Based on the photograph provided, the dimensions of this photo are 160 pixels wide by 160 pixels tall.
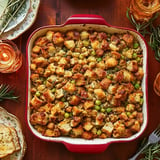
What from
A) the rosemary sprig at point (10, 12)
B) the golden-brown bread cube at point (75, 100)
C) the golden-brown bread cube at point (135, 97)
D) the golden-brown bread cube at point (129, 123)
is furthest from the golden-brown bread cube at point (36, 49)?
the golden-brown bread cube at point (129, 123)

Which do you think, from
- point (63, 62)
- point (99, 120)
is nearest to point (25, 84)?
point (63, 62)

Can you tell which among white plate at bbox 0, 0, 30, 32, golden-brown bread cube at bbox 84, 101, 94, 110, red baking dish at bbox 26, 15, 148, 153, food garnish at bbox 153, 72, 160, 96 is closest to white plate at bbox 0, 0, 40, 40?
white plate at bbox 0, 0, 30, 32

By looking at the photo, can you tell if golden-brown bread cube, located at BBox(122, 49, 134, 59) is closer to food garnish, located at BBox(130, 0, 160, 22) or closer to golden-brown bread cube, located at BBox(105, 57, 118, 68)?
golden-brown bread cube, located at BBox(105, 57, 118, 68)

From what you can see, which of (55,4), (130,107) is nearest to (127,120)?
(130,107)

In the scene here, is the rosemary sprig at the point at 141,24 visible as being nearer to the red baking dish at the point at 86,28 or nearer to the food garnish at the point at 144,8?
the food garnish at the point at 144,8

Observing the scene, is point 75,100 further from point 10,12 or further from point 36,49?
point 10,12
